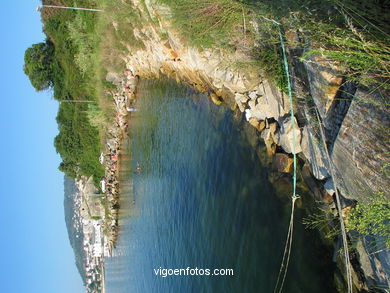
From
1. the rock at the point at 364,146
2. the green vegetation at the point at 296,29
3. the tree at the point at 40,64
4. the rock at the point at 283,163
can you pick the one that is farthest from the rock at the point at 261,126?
the tree at the point at 40,64

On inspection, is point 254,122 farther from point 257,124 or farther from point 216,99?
point 216,99

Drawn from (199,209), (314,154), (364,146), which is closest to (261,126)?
(314,154)

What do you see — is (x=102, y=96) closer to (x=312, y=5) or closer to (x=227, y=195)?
(x=227, y=195)

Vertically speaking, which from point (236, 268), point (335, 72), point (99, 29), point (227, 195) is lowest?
point (236, 268)

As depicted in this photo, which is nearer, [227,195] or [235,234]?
[235,234]

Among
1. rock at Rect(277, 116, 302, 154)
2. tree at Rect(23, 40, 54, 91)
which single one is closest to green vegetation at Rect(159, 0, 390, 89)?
rock at Rect(277, 116, 302, 154)

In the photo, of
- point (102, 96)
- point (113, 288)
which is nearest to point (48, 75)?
point (102, 96)
